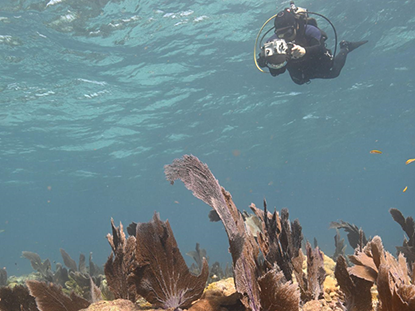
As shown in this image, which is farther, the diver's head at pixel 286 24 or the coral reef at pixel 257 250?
the diver's head at pixel 286 24

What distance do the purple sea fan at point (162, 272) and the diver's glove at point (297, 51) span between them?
6.31 m

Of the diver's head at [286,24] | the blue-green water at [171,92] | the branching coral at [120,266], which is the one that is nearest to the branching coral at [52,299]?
the branching coral at [120,266]

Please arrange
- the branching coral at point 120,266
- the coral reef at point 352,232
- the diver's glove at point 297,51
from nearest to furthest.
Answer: the branching coral at point 120,266, the coral reef at point 352,232, the diver's glove at point 297,51

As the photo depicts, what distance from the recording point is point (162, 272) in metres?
1.82

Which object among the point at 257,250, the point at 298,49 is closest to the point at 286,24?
the point at 298,49

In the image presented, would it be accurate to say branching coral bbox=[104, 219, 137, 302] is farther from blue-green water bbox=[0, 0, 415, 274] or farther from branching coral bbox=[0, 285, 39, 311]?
blue-green water bbox=[0, 0, 415, 274]

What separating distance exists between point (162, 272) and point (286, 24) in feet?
24.8

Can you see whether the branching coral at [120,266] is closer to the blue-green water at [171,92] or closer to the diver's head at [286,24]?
the diver's head at [286,24]

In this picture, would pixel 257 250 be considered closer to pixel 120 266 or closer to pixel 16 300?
pixel 120 266

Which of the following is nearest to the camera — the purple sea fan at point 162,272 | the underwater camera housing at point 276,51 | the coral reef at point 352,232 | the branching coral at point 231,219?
the branching coral at point 231,219

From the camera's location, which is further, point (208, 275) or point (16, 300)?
point (16, 300)

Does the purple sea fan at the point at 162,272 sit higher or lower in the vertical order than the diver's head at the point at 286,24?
lower

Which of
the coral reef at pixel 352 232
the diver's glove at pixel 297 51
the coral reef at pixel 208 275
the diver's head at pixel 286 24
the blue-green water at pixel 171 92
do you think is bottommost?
the coral reef at pixel 352 232

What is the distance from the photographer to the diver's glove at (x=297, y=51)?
6.78 metres
